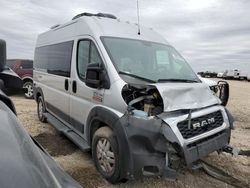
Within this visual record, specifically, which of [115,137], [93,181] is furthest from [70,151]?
[115,137]

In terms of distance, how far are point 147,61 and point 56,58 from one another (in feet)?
8.92

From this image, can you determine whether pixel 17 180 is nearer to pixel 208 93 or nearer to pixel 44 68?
pixel 208 93

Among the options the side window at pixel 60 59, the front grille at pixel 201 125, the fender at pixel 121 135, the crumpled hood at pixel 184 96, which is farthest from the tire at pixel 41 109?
the front grille at pixel 201 125

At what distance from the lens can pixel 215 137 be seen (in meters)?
4.27

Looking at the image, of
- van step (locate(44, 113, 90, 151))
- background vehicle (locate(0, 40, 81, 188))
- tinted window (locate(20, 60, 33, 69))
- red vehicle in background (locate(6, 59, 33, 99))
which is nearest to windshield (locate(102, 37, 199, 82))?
van step (locate(44, 113, 90, 151))

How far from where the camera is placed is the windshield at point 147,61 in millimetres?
4488

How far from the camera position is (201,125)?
409 centimetres

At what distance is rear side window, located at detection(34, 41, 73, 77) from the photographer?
19.3 feet

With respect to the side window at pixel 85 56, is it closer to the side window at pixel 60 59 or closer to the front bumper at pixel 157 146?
the side window at pixel 60 59

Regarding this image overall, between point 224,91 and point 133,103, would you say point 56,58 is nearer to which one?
point 133,103

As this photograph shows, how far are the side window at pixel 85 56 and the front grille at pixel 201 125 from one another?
1.62 m

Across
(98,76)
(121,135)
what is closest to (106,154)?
(121,135)

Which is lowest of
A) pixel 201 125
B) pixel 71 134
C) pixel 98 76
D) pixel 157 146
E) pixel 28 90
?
pixel 71 134

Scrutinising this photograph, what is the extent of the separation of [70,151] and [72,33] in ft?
7.45
